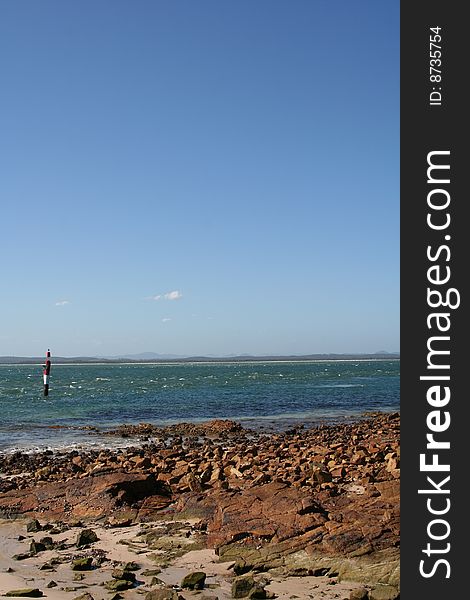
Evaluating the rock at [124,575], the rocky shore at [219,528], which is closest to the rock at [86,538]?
the rocky shore at [219,528]

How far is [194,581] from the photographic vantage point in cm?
973

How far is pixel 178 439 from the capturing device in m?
31.4

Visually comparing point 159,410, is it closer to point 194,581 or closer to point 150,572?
point 150,572

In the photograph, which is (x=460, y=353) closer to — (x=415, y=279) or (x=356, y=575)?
(x=415, y=279)

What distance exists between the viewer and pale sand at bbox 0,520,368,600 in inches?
370

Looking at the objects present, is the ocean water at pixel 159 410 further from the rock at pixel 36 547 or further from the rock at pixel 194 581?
the rock at pixel 194 581

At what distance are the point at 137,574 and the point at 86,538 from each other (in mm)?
2125

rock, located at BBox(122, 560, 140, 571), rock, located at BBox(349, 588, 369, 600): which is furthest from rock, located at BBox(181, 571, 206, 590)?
rock, located at BBox(349, 588, 369, 600)

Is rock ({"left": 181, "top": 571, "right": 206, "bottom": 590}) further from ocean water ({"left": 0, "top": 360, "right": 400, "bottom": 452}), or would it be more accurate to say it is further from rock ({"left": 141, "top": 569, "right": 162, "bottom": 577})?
ocean water ({"left": 0, "top": 360, "right": 400, "bottom": 452})

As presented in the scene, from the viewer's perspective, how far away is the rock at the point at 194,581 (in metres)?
9.68

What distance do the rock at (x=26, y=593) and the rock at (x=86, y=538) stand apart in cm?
240

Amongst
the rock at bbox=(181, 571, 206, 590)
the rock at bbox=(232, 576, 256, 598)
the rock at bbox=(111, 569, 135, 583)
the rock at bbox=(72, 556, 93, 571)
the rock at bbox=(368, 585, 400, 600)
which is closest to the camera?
the rock at bbox=(368, 585, 400, 600)

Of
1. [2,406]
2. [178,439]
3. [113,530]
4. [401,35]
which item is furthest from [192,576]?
[2,406]

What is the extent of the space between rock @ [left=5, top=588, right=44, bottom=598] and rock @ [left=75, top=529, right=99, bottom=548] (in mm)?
2395
